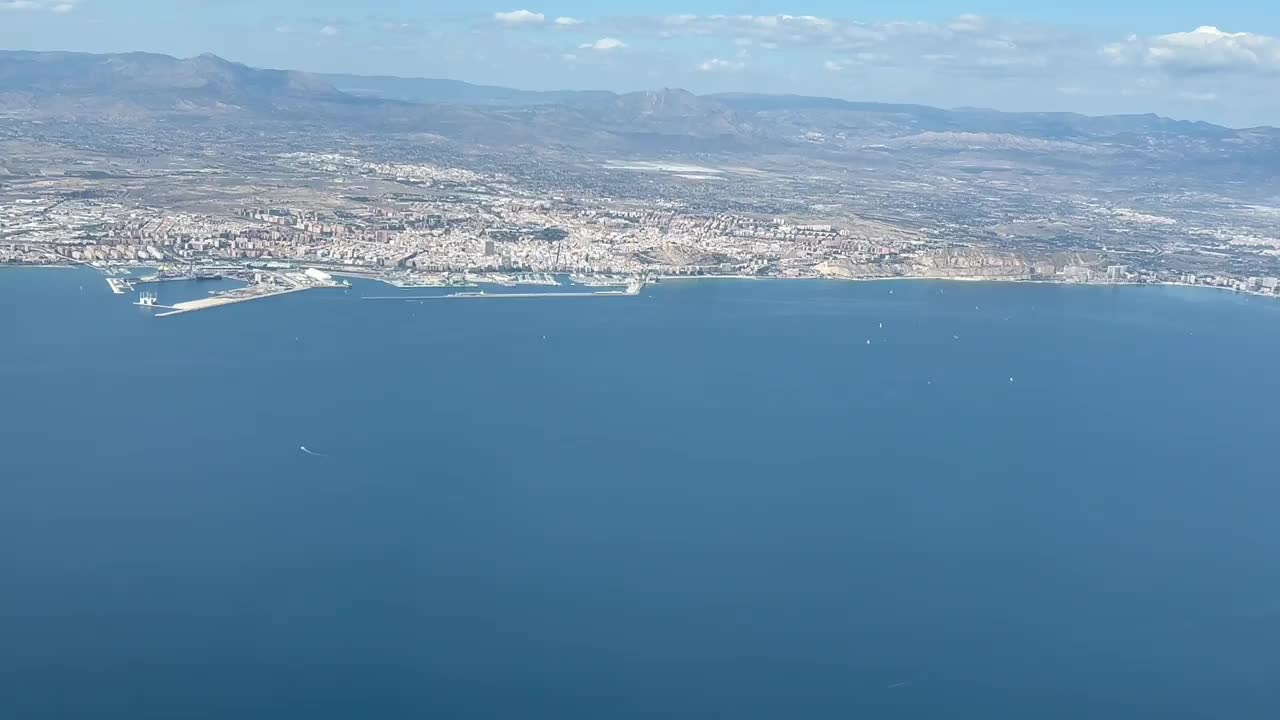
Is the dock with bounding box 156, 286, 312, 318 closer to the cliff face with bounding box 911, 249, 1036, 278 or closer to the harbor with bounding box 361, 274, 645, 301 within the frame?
the harbor with bounding box 361, 274, 645, 301

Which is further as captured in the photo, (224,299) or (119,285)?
(119,285)

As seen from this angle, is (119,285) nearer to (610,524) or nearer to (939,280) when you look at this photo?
(610,524)

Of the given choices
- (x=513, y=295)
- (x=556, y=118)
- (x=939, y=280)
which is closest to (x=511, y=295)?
(x=513, y=295)

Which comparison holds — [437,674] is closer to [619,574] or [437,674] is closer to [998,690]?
[619,574]

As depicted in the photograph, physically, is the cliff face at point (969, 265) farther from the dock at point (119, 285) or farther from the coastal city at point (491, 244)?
the dock at point (119, 285)

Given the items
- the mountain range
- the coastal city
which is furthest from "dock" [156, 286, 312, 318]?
the mountain range

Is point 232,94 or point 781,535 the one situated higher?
point 232,94

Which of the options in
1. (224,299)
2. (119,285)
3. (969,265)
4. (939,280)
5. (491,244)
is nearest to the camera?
(224,299)

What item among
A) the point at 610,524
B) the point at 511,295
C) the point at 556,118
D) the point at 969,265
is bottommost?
the point at 610,524

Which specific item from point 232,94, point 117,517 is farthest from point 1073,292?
point 232,94
